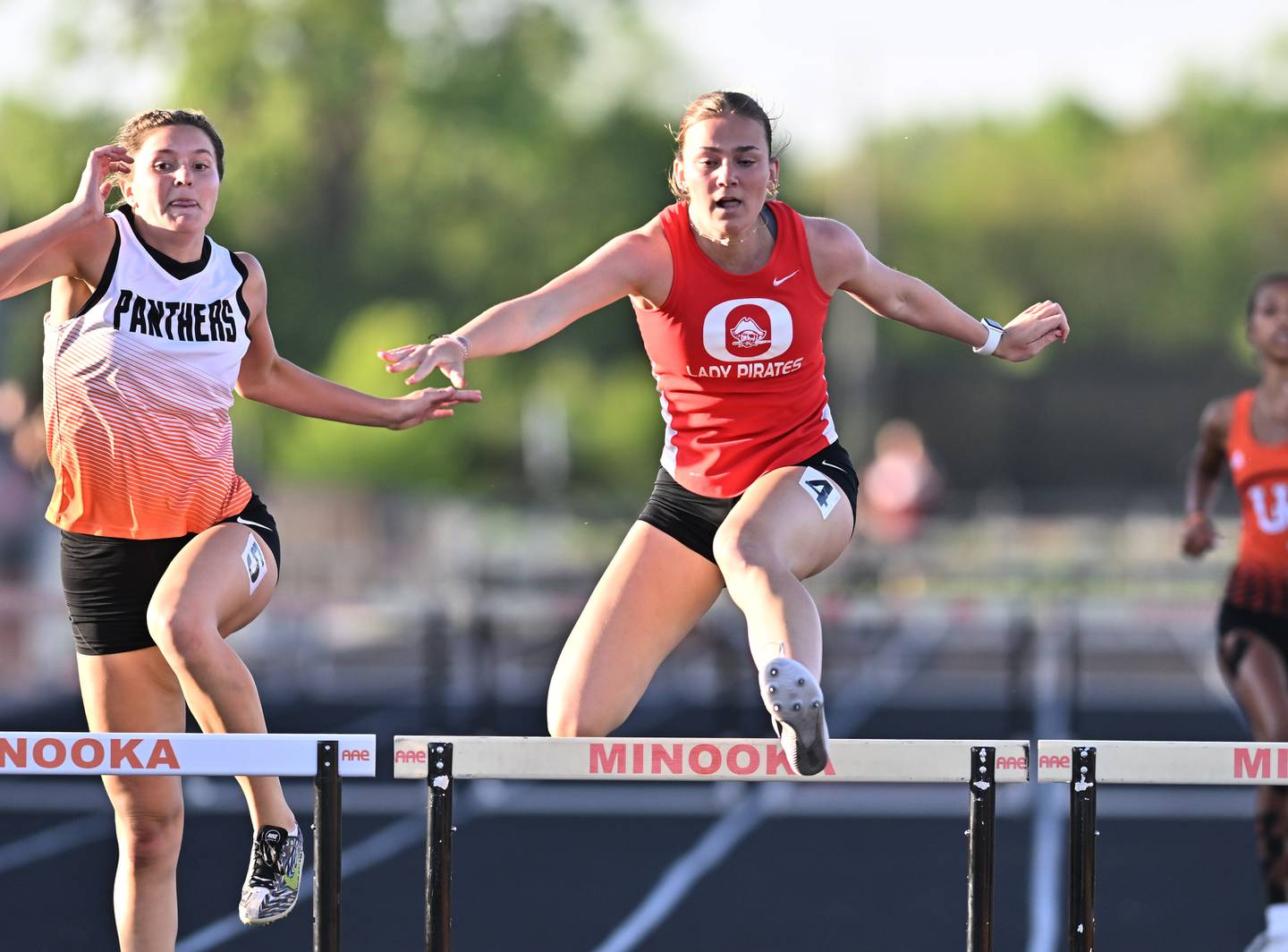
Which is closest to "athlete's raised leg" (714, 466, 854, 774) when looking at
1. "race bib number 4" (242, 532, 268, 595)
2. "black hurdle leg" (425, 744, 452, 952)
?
"black hurdle leg" (425, 744, 452, 952)

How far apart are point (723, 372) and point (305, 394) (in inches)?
Answer: 40.1

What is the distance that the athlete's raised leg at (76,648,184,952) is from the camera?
444 cm

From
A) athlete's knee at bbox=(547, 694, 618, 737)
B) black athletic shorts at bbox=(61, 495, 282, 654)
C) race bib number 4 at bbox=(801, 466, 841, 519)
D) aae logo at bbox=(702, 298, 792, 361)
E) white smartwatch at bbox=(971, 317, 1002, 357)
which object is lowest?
athlete's knee at bbox=(547, 694, 618, 737)

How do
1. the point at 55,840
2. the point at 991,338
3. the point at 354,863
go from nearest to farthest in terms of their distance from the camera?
the point at 991,338 → the point at 354,863 → the point at 55,840

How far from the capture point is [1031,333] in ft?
15.9

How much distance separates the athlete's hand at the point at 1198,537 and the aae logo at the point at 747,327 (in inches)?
102

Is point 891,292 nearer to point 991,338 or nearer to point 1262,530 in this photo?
point 991,338

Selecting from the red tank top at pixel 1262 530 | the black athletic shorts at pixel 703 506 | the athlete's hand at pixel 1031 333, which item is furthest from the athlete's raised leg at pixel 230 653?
the red tank top at pixel 1262 530

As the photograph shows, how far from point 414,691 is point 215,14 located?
20.3 m

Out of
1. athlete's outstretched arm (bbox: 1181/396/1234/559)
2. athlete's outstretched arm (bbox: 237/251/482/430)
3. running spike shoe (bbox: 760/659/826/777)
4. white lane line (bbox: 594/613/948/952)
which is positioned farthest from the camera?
white lane line (bbox: 594/613/948/952)

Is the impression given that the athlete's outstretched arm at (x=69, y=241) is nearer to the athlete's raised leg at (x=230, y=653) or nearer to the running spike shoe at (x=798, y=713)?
the athlete's raised leg at (x=230, y=653)

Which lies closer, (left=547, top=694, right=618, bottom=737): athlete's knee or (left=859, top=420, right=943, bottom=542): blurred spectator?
(left=547, top=694, right=618, bottom=737): athlete's knee

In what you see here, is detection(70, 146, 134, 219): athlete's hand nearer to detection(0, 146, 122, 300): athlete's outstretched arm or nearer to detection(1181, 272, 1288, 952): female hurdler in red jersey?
detection(0, 146, 122, 300): athlete's outstretched arm

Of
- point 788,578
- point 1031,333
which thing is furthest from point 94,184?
point 1031,333
